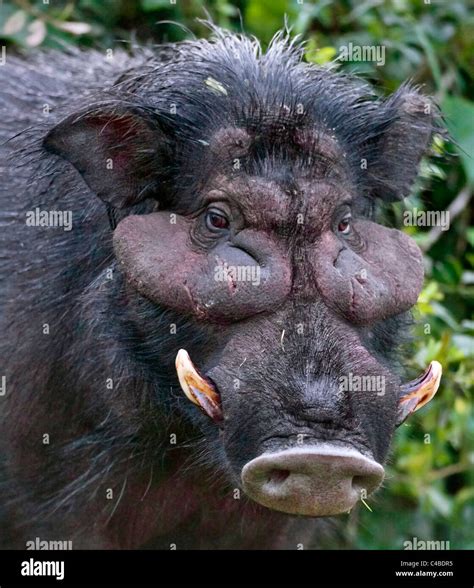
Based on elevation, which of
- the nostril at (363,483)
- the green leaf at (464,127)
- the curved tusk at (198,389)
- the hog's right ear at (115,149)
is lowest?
→ the nostril at (363,483)

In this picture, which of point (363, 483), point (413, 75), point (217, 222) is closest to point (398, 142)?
point (217, 222)

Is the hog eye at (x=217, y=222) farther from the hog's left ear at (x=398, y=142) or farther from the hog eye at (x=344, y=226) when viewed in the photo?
the hog's left ear at (x=398, y=142)

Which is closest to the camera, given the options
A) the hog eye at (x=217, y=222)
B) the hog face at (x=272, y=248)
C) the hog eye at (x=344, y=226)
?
the hog face at (x=272, y=248)

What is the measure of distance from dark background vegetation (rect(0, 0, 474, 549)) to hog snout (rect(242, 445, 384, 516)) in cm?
249

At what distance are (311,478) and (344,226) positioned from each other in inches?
39.6

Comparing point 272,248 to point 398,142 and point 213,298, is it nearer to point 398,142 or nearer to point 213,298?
point 213,298

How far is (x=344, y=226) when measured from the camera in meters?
4.25

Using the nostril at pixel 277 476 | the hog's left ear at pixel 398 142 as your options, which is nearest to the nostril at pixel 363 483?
the nostril at pixel 277 476

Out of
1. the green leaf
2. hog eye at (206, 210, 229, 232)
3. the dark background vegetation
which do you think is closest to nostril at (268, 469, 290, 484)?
hog eye at (206, 210, 229, 232)

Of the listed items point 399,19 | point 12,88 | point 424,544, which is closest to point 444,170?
point 399,19

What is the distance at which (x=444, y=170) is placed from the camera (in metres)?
6.50

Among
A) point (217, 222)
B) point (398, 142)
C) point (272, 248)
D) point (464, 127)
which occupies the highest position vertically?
point (464, 127)

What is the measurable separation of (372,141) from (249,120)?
574 mm

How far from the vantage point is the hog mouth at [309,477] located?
355 centimetres
